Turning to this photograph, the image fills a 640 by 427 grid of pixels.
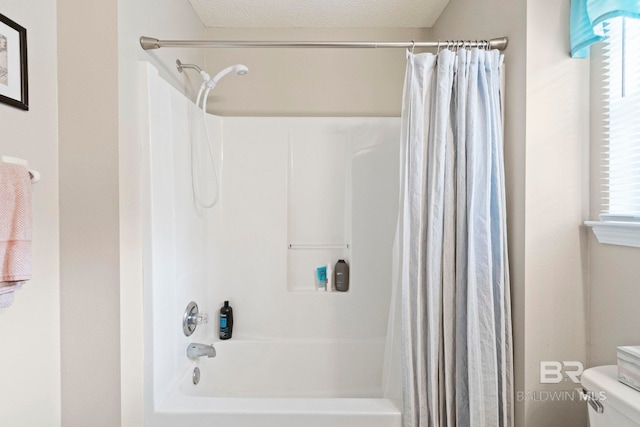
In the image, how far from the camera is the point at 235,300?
2.37 meters

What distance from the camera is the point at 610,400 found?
3.40 ft

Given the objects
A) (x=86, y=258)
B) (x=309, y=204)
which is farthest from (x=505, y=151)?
(x=86, y=258)

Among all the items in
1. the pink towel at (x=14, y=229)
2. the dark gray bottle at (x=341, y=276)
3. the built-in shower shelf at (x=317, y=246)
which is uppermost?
the pink towel at (x=14, y=229)

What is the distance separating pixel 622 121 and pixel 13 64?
197cm

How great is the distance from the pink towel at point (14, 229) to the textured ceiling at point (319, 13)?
5.01 feet

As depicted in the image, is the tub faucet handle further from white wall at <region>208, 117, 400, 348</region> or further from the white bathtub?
white wall at <region>208, 117, 400, 348</region>

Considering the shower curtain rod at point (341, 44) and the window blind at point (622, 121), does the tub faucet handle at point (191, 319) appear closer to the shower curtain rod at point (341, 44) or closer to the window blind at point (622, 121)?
the shower curtain rod at point (341, 44)

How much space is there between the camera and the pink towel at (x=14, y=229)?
1017 millimetres

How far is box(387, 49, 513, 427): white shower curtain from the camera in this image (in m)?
1.41

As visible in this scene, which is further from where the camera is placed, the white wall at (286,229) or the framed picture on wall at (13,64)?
the white wall at (286,229)

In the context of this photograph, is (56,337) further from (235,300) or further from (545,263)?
(545,263)

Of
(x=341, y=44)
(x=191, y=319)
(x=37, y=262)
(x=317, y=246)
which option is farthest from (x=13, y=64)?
(x=317, y=246)

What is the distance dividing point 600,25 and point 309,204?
5.37 feet

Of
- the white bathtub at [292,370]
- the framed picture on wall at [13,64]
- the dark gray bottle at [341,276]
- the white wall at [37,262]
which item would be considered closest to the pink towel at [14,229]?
the white wall at [37,262]
